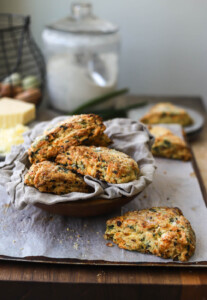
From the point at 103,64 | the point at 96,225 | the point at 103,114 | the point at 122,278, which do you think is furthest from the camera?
the point at 103,64

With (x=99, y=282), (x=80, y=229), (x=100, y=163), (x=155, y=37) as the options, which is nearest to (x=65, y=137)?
(x=100, y=163)

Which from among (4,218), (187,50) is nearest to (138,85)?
(187,50)

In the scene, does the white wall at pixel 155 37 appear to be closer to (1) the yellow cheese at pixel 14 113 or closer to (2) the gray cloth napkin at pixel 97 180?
(1) the yellow cheese at pixel 14 113

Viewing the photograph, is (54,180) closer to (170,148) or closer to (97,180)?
(97,180)

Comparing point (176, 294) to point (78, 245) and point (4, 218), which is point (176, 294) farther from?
point (4, 218)

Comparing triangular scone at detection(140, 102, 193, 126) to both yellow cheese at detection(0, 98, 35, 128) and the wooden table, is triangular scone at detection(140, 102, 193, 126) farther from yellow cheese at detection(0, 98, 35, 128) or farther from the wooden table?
the wooden table

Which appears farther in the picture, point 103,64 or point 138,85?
point 138,85

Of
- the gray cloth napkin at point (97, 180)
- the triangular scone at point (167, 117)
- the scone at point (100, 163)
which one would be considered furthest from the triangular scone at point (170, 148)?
the scone at point (100, 163)
